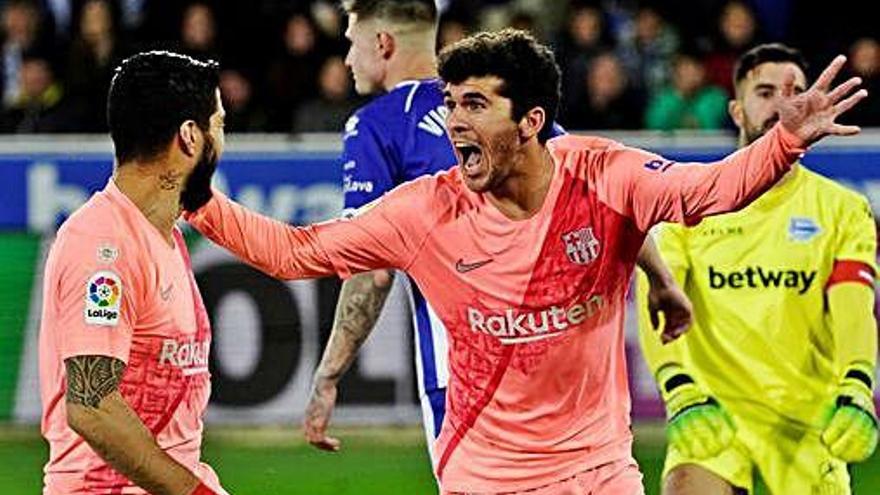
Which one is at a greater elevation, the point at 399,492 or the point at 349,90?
the point at 349,90

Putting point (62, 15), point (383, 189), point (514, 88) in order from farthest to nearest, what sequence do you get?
point (62, 15), point (383, 189), point (514, 88)

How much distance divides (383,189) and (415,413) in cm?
533

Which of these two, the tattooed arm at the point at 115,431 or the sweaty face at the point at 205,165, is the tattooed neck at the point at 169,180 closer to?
the sweaty face at the point at 205,165

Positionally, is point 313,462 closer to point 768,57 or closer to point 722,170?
point 768,57

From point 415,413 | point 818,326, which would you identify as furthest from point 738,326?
point 415,413

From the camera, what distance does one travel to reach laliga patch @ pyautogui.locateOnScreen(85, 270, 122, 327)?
5676mm

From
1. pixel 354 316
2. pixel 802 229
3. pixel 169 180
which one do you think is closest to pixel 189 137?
pixel 169 180

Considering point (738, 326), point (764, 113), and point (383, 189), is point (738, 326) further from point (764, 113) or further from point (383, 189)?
point (383, 189)

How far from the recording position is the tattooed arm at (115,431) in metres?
5.59

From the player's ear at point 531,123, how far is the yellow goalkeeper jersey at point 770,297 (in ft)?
6.00

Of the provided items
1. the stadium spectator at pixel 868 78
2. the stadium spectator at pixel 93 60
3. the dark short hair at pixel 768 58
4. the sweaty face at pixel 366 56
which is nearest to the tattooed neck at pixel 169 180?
the sweaty face at pixel 366 56

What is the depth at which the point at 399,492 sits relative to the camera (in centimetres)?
→ 1134

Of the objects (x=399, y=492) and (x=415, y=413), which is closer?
(x=399, y=492)

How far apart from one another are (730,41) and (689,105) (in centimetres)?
72
